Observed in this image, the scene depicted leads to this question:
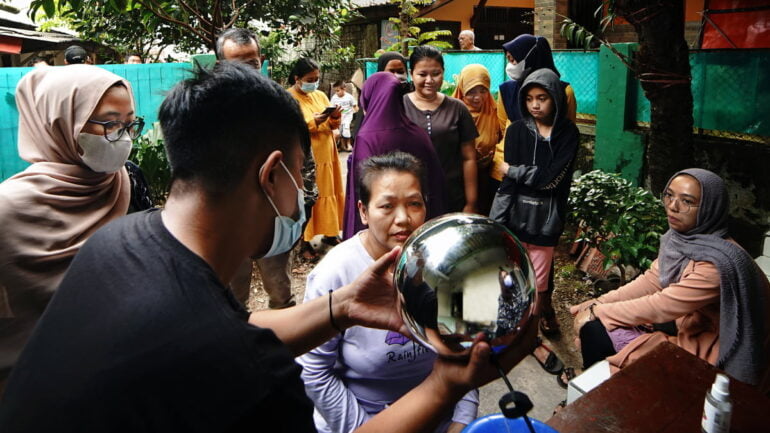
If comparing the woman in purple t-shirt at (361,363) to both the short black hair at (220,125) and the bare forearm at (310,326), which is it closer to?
the bare forearm at (310,326)

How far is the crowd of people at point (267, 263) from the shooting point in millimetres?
888

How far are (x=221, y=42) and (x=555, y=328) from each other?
320 cm

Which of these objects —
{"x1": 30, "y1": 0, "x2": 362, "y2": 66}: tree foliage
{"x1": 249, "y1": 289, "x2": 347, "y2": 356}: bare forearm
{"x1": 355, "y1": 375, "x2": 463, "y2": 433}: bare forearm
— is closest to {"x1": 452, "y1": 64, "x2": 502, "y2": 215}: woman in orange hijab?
{"x1": 249, "y1": 289, "x2": 347, "y2": 356}: bare forearm

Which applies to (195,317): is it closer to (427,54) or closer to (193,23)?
(427,54)

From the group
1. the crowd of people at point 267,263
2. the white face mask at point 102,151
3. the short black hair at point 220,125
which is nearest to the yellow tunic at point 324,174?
the crowd of people at point 267,263

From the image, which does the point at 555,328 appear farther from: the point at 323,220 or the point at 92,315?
the point at 92,315

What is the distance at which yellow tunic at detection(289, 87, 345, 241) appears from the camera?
497 cm

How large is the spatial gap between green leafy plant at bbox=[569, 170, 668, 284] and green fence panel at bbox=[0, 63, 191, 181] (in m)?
3.66

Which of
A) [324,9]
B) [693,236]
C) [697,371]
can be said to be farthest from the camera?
[324,9]

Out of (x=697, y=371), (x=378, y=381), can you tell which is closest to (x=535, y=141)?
(x=697, y=371)

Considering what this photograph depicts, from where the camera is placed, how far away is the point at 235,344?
92 cm

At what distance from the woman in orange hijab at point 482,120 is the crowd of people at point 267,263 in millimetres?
126

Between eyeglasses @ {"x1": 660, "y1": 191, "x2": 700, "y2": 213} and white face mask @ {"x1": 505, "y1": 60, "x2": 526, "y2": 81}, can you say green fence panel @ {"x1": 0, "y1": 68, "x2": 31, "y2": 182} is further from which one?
eyeglasses @ {"x1": 660, "y1": 191, "x2": 700, "y2": 213}

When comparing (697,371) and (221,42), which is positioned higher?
(221,42)
